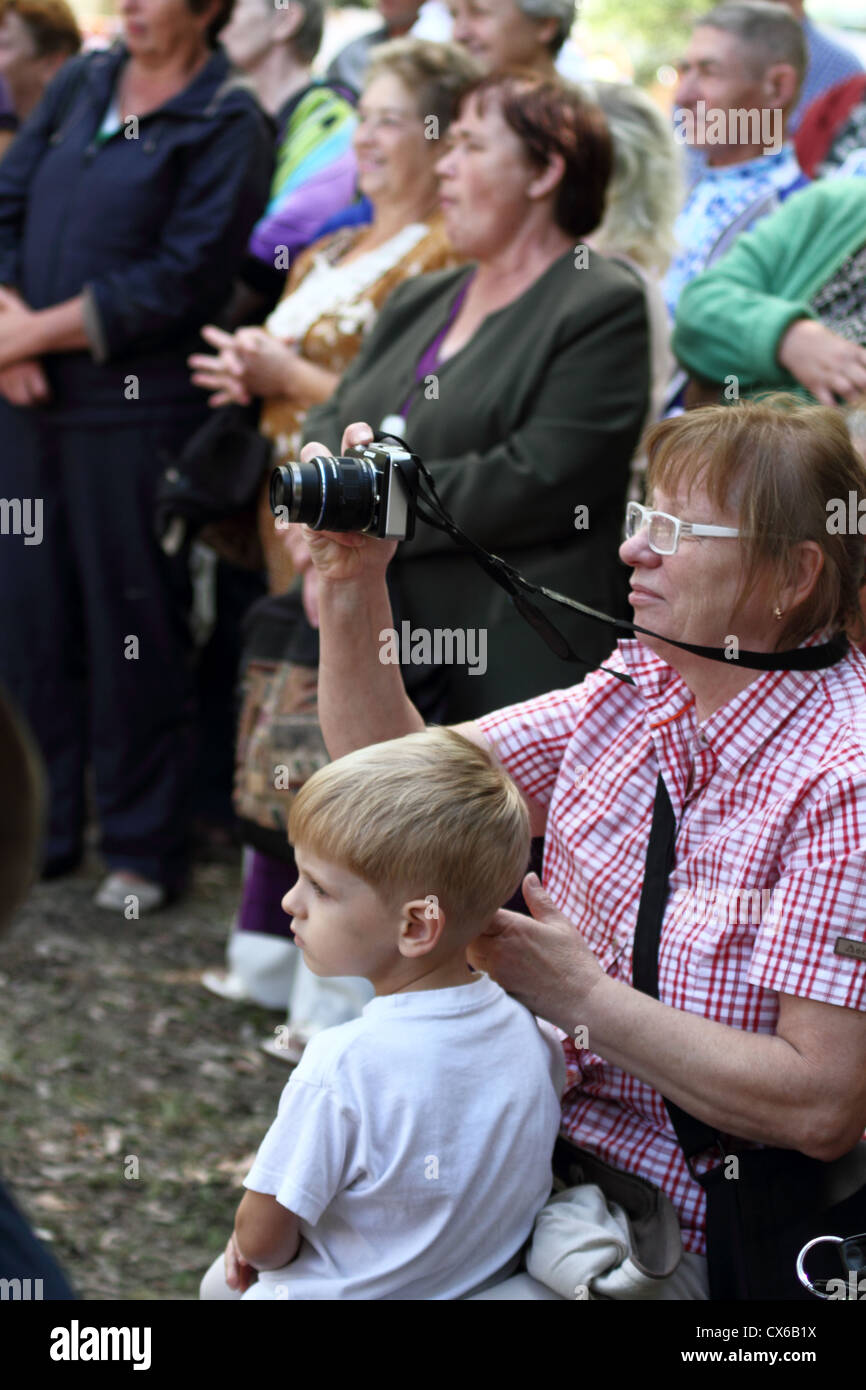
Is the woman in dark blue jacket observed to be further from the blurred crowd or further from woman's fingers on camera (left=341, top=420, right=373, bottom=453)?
woman's fingers on camera (left=341, top=420, right=373, bottom=453)

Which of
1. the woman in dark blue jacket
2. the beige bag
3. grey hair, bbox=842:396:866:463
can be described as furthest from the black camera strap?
the woman in dark blue jacket

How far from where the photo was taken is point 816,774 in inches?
69.2

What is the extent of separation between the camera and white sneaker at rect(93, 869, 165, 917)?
14.7 feet

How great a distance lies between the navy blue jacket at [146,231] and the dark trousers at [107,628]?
0.14 metres

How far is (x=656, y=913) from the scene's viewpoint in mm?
1857

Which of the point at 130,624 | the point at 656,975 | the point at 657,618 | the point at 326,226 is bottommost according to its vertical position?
the point at 130,624

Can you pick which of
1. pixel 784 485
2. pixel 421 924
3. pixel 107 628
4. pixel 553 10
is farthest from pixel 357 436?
pixel 107 628

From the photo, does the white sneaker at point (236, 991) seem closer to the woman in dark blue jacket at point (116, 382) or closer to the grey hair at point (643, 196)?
the woman in dark blue jacket at point (116, 382)

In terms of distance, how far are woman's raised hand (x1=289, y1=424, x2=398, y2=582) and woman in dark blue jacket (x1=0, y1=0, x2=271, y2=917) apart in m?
2.24

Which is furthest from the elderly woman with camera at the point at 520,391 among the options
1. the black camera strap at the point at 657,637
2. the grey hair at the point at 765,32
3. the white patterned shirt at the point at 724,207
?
the grey hair at the point at 765,32

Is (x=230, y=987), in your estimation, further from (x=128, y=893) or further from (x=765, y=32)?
(x=765, y=32)

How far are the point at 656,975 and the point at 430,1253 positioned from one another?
0.39 m

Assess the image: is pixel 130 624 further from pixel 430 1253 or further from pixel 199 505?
pixel 430 1253
